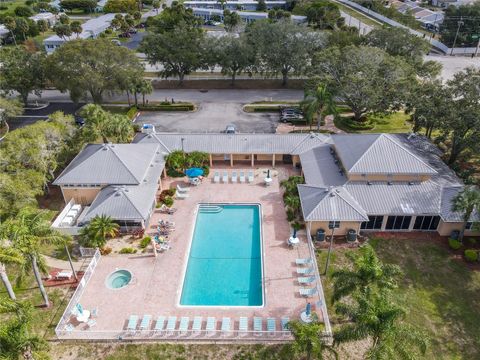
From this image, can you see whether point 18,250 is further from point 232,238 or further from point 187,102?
point 187,102

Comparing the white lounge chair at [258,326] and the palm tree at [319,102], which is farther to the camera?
the palm tree at [319,102]

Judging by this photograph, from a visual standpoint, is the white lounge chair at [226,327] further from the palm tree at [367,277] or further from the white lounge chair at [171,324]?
the palm tree at [367,277]

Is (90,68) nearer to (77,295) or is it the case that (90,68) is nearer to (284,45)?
(284,45)

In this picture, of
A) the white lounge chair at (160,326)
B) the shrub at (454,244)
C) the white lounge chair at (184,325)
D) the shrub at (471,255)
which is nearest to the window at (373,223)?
the shrub at (454,244)

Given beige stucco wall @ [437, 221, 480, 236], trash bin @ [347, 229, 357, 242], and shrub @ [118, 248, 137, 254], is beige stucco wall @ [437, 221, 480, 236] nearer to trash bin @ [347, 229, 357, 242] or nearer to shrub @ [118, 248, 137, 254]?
trash bin @ [347, 229, 357, 242]

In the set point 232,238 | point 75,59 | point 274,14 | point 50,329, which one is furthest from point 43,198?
point 274,14

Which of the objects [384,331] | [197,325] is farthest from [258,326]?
[384,331]

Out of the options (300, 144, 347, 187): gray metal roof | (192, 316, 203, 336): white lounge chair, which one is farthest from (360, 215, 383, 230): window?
(192, 316, 203, 336): white lounge chair

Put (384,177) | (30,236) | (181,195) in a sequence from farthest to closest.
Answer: (181,195)
(384,177)
(30,236)

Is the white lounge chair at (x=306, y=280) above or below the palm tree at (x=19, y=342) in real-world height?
below
